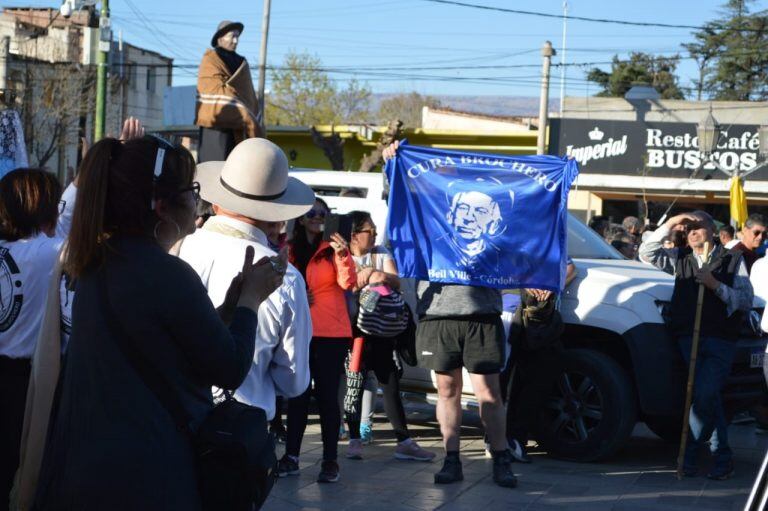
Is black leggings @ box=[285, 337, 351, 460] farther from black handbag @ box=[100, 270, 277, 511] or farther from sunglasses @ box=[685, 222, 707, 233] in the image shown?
black handbag @ box=[100, 270, 277, 511]

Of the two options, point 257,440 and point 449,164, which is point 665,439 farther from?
point 257,440

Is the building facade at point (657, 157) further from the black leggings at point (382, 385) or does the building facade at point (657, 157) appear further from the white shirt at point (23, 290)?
the white shirt at point (23, 290)

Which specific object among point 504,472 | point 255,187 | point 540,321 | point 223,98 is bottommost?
point 504,472

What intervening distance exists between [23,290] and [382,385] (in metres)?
4.23

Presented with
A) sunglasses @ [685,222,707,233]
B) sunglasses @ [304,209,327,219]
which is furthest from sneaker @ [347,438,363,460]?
sunglasses @ [685,222,707,233]

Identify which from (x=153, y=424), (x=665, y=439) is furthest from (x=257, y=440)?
(x=665, y=439)

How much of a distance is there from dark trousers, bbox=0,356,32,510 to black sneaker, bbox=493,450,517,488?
3.80 metres

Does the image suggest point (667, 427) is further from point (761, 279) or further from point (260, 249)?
point (260, 249)

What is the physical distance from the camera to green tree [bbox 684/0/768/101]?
58500mm

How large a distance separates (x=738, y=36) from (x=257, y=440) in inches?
2512

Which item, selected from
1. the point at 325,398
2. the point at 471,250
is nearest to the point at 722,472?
the point at 471,250

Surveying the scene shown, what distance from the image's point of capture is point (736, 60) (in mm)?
60344

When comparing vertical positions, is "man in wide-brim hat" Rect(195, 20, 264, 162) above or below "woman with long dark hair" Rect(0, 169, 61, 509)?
above

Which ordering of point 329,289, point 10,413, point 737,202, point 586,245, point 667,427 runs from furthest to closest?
point 737,202 < point 586,245 < point 667,427 < point 329,289 < point 10,413
